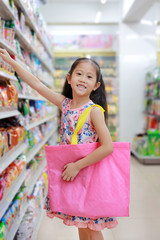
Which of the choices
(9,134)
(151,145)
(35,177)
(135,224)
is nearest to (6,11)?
(9,134)

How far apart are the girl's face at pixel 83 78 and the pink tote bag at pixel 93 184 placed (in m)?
0.31

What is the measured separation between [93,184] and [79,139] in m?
0.25

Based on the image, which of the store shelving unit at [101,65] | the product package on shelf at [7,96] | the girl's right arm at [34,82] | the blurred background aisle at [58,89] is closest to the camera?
the girl's right arm at [34,82]

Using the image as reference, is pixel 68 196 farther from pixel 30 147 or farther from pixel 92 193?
pixel 30 147

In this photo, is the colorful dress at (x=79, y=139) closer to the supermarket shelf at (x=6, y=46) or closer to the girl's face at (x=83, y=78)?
the girl's face at (x=83, y=78)

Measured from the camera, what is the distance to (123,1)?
20.7ft

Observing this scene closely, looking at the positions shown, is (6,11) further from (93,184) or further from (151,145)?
(151,145)

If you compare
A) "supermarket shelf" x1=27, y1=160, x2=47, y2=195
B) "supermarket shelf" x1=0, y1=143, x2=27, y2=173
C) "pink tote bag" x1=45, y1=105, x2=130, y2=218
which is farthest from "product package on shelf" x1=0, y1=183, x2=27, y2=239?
"pink tote bag" x1=45, y1=105, x2=130, y2=218

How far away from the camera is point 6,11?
204 cm

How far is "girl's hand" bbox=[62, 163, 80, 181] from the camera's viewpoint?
1322mm

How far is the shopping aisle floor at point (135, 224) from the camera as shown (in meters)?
2.46

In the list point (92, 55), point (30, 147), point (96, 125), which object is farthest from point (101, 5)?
point (96, 125)

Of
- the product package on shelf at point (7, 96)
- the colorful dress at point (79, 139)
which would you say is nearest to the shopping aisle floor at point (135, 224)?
the colorful dress at point (79, 139)

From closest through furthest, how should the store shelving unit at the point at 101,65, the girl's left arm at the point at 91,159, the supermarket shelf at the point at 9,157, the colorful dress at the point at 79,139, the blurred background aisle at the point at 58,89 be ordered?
1. the girl's left arm at the point at 91,159
2. the colorful dress at the point at 79,139
3. the supermarket shelf at the point at 9,157
4. the blurred background aisle at the point at 58,89
5. the store shelving unit at the point at 101,65
